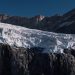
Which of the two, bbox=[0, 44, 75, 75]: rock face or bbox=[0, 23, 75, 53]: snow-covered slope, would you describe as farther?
bbox=[0, 23, 75, 53]: snow-covered slope

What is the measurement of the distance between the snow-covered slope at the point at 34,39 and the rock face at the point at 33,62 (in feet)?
2.72

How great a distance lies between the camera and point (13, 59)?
2888 centimetres

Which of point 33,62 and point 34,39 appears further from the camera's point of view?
point 34,39

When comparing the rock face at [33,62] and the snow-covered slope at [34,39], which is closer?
the rock face at [33,62]

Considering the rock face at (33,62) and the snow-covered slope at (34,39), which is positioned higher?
the snow-covered slope at (34,39)

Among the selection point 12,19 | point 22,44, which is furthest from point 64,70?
point 12,19

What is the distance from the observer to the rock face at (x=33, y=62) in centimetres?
2862

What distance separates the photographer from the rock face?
1127 inches

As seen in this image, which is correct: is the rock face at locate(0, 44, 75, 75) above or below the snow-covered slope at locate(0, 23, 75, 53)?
below

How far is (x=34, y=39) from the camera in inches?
1302

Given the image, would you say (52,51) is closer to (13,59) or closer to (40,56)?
(40,56)

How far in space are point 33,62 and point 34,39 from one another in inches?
132

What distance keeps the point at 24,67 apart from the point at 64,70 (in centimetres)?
421

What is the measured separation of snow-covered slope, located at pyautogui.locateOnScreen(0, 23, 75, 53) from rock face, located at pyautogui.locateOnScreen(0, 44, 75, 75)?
2.72ft
